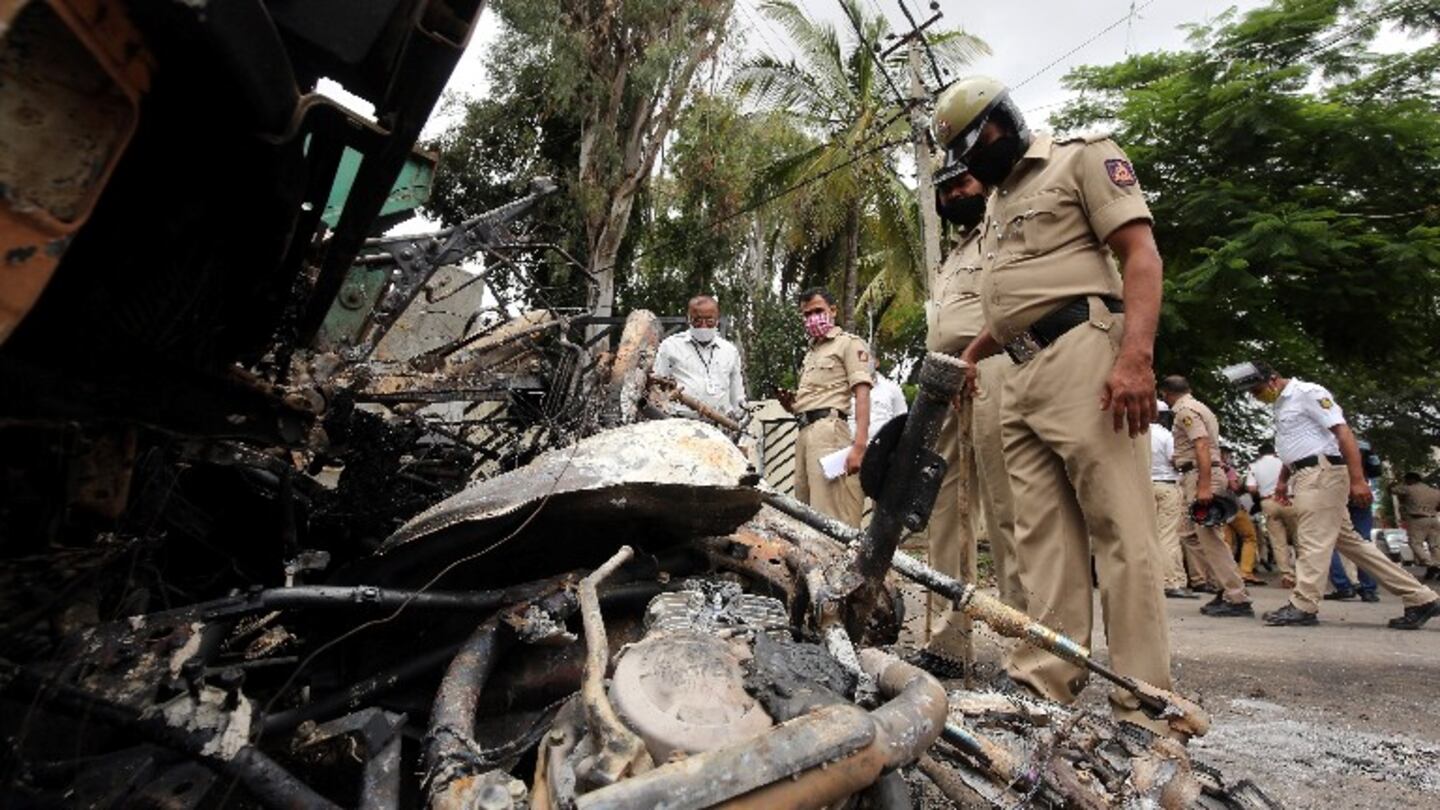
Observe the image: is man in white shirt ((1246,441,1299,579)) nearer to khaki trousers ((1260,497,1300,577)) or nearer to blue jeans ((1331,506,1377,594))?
khaki trousers ((1260,497,1300,577))

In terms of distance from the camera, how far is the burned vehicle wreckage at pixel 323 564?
1.02m

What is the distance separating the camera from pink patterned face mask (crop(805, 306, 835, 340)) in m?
5.81

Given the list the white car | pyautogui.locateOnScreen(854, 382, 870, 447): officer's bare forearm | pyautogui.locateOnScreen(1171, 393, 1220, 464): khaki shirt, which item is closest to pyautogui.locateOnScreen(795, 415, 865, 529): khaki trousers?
pyautogui.locateOnScreen(854, 382, 870, 447): officer's bare forearm

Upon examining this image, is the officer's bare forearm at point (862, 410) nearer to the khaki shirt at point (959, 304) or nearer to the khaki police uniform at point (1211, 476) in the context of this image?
the khaki shirt at point (959, 304)

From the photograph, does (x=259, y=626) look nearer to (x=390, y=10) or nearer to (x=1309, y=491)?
(x=390, y=10)

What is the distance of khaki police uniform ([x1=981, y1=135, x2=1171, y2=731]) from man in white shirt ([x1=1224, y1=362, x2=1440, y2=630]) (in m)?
3.89

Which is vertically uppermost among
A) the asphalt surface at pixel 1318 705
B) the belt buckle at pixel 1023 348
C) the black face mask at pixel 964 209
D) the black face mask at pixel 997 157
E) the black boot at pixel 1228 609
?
the black face mask at pixel 964 209

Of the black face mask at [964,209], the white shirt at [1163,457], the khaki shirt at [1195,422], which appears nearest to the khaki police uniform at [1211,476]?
the khaki shirt at [1195,422]

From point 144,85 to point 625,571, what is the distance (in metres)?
1.22

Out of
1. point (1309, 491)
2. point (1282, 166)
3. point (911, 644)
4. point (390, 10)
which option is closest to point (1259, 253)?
point (1282, 166)

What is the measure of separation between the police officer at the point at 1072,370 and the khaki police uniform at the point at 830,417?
2.63m

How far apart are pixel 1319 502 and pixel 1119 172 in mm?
4250

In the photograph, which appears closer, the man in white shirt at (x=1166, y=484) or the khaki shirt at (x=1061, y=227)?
the khaki shirt at (x=1061, y=227)

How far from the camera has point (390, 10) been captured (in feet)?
3.51
